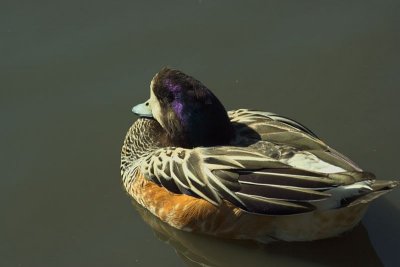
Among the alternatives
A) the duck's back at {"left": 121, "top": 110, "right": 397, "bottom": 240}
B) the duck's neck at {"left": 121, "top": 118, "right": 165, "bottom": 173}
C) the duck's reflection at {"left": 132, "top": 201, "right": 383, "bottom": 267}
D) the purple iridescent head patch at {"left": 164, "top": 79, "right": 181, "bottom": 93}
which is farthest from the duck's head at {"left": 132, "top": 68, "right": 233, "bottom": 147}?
the duck's reflection at {"left": 132, "top": 201, "right": 383, "bottom": 267}

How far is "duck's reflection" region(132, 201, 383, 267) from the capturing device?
5.22 m

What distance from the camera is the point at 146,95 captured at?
21.4ft

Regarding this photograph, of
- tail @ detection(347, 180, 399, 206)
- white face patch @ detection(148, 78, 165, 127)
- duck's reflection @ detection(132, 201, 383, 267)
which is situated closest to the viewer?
tail @ detection(347, 180, 399, 206)

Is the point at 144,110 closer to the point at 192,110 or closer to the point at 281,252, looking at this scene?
the point at 192,110

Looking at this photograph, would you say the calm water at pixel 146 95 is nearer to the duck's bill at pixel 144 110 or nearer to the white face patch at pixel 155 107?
the duck's bill at pixel 144 110

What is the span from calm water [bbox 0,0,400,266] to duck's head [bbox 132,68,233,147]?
0.73 m

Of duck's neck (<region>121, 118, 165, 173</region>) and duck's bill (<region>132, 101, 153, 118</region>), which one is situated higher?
duck's bill (<region>132, 101, 153, 118</region>)

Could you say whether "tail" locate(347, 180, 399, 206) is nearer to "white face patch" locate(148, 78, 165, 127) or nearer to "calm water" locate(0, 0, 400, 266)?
"calm water" locate(0, 0, 400, 266)

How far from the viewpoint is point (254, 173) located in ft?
16.3

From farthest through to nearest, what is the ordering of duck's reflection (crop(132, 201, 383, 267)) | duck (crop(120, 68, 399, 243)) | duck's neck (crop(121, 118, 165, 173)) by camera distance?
duck's neck (crop(121, 118, 165, 173))
duck's reflection (crop(132, 201, 383, 267))
duck (crop(120, 68, 399, 243))

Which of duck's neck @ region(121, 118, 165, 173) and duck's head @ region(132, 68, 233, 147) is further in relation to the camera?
duck's neck @ region(121, 118, 165, 173)

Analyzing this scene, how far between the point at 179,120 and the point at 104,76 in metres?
1.50

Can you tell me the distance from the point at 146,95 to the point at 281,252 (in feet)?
6.53

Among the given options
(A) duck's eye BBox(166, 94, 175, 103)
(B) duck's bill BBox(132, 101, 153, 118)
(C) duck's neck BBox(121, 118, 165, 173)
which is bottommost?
(C) duck's neck BBox(121, 118, 165, 173)
